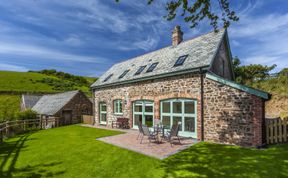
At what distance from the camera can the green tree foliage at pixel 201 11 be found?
23.4 ft

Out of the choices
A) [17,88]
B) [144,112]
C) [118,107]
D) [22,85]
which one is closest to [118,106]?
[118,107]

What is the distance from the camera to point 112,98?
1623cm

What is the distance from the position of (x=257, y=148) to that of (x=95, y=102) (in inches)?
632

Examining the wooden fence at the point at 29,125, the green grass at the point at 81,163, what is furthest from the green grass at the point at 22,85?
the green grass at the point at 81,163

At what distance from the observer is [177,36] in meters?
14.8

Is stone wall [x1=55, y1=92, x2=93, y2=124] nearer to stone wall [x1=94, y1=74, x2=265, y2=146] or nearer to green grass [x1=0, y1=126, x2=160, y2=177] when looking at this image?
green grass [x1=0, y1=126, x2=160, y2=177]

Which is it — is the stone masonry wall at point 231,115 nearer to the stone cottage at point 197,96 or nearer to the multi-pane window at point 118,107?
the stone cottage at point 197,96

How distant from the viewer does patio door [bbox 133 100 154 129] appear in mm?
12347

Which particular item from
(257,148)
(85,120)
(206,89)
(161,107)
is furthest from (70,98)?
(257,148)

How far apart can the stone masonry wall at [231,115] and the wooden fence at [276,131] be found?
84 centimetres

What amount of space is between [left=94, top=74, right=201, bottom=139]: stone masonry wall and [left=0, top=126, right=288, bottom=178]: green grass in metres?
2.90

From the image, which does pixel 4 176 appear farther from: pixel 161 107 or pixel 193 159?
pixel 161 107

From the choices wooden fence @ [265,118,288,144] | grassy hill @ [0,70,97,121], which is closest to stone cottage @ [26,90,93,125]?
grassy hill @ [0,70,97,121]

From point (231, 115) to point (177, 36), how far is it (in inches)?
363
